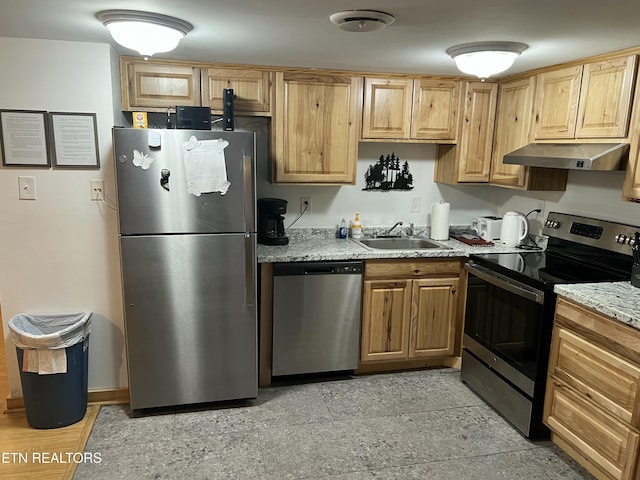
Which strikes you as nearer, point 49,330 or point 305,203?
point 49,330

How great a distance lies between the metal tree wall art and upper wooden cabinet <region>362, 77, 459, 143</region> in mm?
345

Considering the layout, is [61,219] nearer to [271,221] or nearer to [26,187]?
[26,187]

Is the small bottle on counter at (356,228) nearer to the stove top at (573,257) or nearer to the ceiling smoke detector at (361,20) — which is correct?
the stove top at (573,257)

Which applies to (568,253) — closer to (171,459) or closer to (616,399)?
(616,399)

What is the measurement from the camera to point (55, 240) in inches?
107

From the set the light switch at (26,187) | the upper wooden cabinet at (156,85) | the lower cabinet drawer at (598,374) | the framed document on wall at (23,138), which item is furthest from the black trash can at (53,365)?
the lower cabinet drawer at (598,374)

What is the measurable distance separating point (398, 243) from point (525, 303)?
4.05 feet

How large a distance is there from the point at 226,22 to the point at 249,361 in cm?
187

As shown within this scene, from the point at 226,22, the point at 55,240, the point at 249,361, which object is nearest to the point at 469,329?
the point at 249,361

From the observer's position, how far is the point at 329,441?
2.61 meters

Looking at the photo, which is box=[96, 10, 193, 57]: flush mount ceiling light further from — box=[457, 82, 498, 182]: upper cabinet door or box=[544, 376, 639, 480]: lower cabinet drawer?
box=[544, 376, 639, 480]: lower cabinet drawer

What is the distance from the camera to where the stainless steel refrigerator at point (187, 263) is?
8.32 feet

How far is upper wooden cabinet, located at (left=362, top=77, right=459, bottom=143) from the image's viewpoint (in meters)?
3.28

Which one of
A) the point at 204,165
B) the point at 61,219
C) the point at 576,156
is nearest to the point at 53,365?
the point at 61,219
